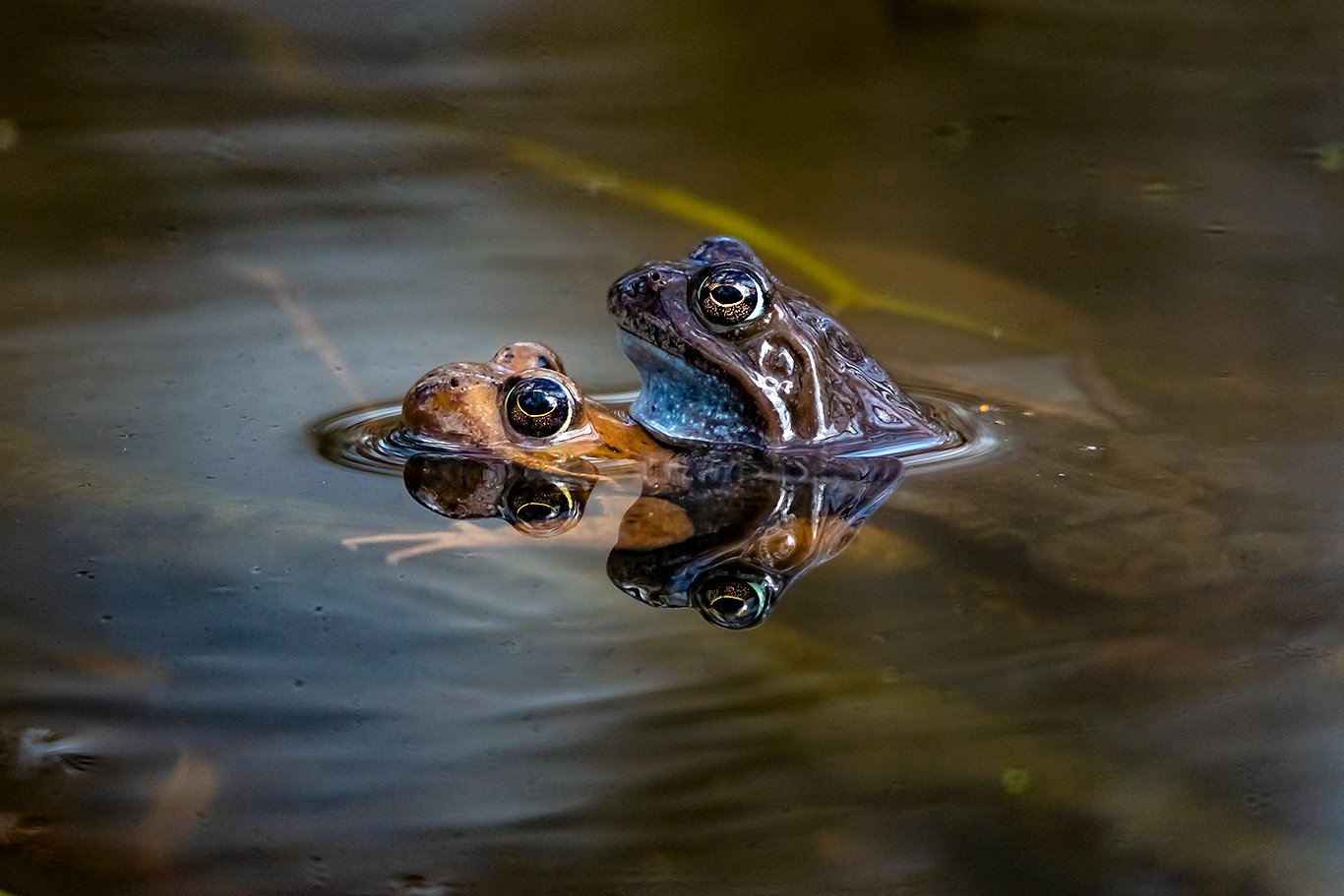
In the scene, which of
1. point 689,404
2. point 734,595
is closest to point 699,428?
point 689,404

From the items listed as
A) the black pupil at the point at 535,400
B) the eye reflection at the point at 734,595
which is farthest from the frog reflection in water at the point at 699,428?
the eye reflection at the point at 734,595

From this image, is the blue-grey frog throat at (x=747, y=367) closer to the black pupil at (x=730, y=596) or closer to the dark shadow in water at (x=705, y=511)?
the dark shadow in water at (x=705, y=511)

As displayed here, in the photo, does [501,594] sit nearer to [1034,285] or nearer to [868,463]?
[868,463]

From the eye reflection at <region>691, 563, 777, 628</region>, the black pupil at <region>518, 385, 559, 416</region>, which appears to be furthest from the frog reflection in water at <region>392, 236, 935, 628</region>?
the eye reflection at <region>691, 563, 777, 628</region>

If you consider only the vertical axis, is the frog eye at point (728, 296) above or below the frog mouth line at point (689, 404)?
above

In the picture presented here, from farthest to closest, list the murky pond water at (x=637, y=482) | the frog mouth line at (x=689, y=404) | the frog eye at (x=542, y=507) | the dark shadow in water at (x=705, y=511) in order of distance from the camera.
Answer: the frog mouth line at (x=689, y=404) < the frog eye at (x=542, y=507) < the dark shadow in water at (x=705, y=511) < the murky pond water at (x=637, y=482)

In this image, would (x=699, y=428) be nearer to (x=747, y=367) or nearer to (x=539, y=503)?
(x=747, y=367)

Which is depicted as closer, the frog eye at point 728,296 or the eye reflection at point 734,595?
the eye reflection at point 734,595

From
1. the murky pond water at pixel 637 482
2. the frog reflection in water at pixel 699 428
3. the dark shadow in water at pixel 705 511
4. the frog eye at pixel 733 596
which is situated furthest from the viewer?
the frog reflection in water at pixel 699 428
